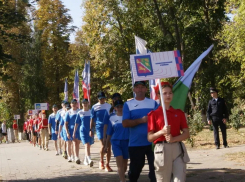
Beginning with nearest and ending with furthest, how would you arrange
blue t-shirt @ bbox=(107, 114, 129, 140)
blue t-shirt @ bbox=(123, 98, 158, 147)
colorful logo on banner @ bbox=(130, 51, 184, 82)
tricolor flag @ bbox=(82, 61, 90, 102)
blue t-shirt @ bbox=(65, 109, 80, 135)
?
colorful logo on banner @ bbox=(130, 51, 184, 82) → blue t-shirt @ bbox=(123, 98, 158, 147) → blue t-shirt @ bbox=(107, 114, 129, 140) → blue t-shirt @ bbox=(65, 109, 80, 135) → tricolor flag @ bbox=(82, 61, 90, 102)

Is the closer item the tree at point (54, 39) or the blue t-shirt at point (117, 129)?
the blue t-shirt at point (117, 129)

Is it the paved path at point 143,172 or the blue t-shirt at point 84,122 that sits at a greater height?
the blue t-shirt at point 84,122

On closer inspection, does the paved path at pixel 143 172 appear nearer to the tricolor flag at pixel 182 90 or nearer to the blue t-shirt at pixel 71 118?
the blue t-shirt at pixel 71 118

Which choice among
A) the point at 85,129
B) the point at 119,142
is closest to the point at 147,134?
the point at 119,142

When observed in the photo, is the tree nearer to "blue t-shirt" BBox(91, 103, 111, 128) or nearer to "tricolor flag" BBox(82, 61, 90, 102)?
"tricolor flag" BBox(82, 61, 90, 102)

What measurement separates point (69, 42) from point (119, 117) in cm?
4885

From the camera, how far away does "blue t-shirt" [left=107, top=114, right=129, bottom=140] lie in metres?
9.20

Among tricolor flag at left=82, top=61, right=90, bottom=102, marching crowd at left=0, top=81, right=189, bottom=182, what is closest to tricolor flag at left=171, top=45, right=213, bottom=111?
marching crowd at left=0, top=81, right=189, bottom=182

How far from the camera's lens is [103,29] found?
3291cm

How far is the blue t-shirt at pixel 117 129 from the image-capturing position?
920 cm

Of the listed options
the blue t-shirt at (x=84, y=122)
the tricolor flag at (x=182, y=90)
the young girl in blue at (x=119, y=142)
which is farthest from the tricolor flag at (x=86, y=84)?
the tricolor flag at (x=182, y=90)

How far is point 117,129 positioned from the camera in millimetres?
9320

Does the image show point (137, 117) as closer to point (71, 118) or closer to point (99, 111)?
point (99, 111)

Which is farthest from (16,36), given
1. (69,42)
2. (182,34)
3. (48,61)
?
(69,42)
